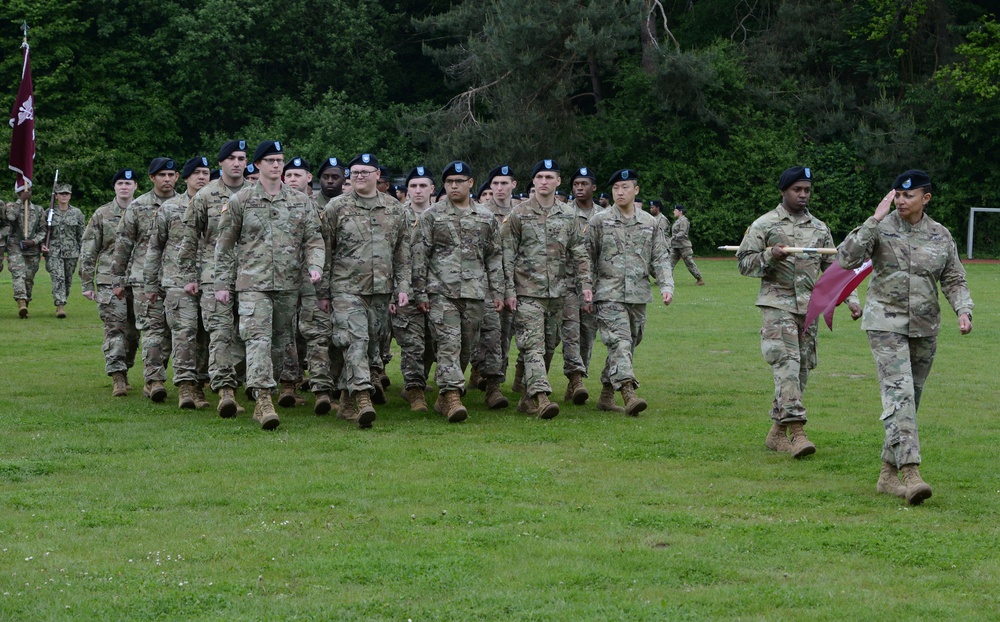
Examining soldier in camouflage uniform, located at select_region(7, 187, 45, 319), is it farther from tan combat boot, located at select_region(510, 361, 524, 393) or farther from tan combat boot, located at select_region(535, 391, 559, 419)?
tan combat boot, located at select_region(535, 391, 559, 419)

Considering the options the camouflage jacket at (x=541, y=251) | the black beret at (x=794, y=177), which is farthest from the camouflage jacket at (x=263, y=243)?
the black beret at (x=794, y=177)

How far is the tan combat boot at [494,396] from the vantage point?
13.1 metres

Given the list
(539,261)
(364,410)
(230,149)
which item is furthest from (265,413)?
(539,261)

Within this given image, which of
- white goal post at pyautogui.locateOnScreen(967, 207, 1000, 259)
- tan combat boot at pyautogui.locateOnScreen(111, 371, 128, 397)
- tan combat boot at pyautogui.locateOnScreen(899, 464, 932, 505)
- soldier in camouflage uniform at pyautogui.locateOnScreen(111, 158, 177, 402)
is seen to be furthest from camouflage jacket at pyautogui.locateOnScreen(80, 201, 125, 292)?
white goal post at pyautogui.locateOnScreen(967, 207, 1000, 259)

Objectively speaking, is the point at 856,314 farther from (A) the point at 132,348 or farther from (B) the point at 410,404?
(A) the point at 132,348

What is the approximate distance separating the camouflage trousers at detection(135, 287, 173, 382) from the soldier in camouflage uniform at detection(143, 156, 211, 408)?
10 cm

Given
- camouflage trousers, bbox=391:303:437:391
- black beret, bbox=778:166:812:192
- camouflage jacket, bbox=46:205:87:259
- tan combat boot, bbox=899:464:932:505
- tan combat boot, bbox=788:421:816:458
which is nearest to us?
tan combat boot, bbox=899:464:932:505

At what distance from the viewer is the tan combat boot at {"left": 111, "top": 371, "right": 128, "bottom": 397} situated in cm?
1387

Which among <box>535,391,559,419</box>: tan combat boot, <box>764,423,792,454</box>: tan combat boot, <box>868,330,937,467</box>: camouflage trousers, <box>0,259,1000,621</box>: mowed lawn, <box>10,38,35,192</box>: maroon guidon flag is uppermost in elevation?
<box>10,38,35,192</box>: maroon guidon flag

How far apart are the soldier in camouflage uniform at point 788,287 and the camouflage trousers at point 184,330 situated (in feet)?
17.8

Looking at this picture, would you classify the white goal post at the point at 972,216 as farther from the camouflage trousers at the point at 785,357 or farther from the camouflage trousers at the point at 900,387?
the camouflage trousers at the point at 900,387

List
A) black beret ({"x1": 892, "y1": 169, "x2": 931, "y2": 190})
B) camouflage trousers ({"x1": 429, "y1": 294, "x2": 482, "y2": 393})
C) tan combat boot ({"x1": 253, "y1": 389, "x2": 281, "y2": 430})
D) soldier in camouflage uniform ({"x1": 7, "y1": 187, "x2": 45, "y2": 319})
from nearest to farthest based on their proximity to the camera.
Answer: black beret ({"x1": 892, "y1": 169, "x2": 931, "y2": 190}), tan combat boot ({"x1": 253, "y1": 389, "x2": 281, "y2": 430}), camouflage trousers ({"x1": 429, "y1": 294, "x2": 482, "y2": 393}), soldier in camouflage uniform ({"x1": 7, "y1": 187, "x2": 45, "y2": 319})

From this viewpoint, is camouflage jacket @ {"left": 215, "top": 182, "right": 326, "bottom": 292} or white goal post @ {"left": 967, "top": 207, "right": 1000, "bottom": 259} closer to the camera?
camouflage jacket @ {"left": 215, "top": 182, "right": 326, "bottom": 292}

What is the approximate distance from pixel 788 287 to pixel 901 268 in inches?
63.0
